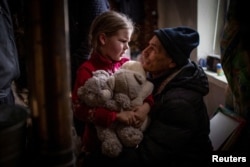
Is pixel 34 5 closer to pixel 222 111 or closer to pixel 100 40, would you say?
pixel 100 40

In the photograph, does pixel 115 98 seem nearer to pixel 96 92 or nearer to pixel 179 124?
pixel 96 92

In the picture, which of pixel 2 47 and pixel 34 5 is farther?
pixel 2 47

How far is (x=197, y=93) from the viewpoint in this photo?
1183 millimetres

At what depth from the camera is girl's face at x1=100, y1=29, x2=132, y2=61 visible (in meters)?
1.31

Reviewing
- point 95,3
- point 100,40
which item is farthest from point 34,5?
point 95,3

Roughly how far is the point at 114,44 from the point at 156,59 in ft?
0.72

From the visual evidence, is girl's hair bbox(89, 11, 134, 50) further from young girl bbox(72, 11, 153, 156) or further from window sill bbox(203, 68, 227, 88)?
window sill bbox(203, 68, 227, 88)

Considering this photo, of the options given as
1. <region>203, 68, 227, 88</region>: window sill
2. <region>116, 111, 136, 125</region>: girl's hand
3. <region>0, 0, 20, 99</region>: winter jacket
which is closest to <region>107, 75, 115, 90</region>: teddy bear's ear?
<region>116, 111, 136, 125</region>: girl's hand

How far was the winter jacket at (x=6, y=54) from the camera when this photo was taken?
114cm

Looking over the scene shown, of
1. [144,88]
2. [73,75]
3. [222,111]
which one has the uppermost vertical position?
[144,88]

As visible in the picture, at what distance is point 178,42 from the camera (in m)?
1.18

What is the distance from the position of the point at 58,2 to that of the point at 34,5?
1.8 inches

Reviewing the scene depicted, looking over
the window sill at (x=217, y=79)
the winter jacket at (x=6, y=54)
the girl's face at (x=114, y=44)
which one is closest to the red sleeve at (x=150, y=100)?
the girl's face at (x=114, y=44)

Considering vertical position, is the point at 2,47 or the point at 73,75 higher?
the point at 2,47
